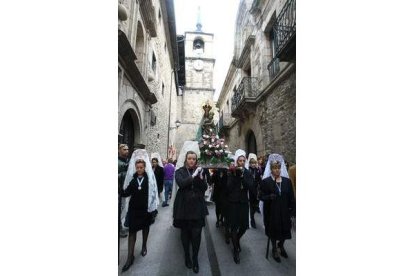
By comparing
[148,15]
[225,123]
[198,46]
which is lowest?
[225,123]

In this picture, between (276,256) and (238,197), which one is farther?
(238,197)

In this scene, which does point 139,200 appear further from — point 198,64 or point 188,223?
point 198,64

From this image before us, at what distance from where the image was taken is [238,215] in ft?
8.96

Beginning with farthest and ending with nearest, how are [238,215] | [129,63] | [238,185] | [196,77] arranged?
[196,77] < [129,63] < [238,185] < [238,215]

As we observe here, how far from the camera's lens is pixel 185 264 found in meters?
2.12

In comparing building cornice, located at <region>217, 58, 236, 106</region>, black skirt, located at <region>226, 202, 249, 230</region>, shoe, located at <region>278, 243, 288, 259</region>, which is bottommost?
shoe, located at <region>278, 243, 288, 259</region>

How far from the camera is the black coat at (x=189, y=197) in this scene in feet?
7.82

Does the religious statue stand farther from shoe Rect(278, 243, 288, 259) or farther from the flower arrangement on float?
shoe Rect(278, 243, 288, 259)

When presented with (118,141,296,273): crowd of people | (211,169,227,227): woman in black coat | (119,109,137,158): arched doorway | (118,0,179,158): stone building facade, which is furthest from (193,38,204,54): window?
(118,141,296,273): crowd of people

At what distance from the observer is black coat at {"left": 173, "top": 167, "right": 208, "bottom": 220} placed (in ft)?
7.82

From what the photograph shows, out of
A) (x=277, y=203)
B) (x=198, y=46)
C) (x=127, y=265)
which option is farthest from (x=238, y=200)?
(x=198, y=46)

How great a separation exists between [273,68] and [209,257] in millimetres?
4968
